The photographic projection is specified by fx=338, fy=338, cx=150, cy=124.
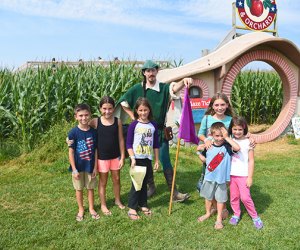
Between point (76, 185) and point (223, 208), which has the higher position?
point (76, 185)

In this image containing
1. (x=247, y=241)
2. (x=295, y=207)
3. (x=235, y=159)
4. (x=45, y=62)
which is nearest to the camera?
(x=247, y=241)

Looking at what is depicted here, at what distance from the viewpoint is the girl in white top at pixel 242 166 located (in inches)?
153

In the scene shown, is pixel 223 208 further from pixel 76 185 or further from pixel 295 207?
pixel 76 185

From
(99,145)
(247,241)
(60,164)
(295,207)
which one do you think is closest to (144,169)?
(99,145)

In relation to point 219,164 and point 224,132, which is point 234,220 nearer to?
point 219,164

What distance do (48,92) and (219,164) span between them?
512 cm

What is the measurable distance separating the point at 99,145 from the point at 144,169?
628mm

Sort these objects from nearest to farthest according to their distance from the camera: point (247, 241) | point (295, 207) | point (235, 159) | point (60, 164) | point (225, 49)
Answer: point (247, 241) < point (235, 159) < point (295, 207) < point (60, 164) < point (225, 49)

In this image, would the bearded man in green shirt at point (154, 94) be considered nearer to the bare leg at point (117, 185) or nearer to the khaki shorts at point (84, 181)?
the bare leg at point (117, 185)

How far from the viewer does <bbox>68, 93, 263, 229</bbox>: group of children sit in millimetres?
3930

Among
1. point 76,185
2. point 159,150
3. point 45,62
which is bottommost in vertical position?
point 76,185

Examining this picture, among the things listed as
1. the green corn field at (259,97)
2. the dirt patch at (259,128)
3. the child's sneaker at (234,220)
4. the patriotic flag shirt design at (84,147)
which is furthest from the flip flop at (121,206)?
the green corn field at (259,97)

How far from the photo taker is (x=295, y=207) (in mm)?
4590

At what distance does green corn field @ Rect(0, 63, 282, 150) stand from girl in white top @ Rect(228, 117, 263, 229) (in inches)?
189
